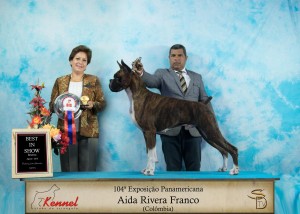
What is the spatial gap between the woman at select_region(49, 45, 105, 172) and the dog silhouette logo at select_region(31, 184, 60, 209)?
97 centimetres

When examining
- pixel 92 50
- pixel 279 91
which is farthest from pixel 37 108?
pixel 279 91

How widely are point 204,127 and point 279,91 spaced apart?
4.44ft

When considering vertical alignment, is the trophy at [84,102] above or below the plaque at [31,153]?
above

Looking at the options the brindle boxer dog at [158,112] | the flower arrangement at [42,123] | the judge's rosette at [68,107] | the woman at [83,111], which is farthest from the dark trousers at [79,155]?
the brindle boxer dog at [158,112]

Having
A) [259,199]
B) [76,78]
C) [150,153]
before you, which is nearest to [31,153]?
[150,153]

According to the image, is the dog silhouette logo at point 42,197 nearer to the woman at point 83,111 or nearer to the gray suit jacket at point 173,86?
the woman at point 83,111

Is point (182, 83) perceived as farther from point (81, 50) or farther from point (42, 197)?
point (42, 197)

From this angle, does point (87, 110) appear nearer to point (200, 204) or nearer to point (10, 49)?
point (10, 49)

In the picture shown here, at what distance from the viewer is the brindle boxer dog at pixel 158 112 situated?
12.2 feet

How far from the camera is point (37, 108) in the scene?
3.73 meters

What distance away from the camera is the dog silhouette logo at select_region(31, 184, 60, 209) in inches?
136

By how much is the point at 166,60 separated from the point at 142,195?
1.72 meters

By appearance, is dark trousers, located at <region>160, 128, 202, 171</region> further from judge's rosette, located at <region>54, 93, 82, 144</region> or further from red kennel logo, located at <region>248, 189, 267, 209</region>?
red kennel logo, located at <region>248, 189, 267, 209</region>

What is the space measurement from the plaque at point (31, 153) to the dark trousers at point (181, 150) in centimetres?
126
